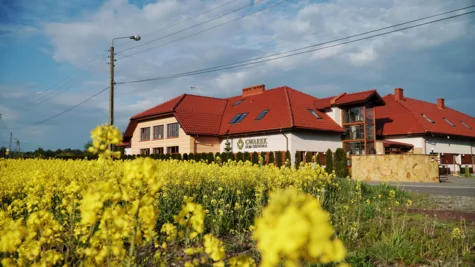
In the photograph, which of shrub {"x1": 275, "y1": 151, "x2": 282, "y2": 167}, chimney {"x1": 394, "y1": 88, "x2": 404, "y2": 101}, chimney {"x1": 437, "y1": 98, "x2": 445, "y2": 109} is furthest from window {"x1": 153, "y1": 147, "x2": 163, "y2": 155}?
chimney {"x1": 437, "y1": 98, "x2": 445, "y2": 109}

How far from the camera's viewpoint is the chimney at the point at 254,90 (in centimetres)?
3081

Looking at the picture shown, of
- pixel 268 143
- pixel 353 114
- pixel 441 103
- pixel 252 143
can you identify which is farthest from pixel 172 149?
pixel 441 103

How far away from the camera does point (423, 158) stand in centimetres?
1967

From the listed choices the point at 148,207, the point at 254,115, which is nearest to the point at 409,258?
the point at 148,207

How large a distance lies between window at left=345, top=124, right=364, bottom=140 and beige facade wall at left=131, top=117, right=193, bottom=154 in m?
11.7

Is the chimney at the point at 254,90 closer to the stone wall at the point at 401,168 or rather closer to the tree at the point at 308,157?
the tree at the point at 308,157

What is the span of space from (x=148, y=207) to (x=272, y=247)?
1.15m

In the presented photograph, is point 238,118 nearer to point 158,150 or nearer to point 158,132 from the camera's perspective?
point 158,132

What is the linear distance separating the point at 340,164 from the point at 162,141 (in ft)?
49.7

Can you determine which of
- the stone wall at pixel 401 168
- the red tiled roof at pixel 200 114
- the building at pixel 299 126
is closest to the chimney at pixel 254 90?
the building at pixel 299 126

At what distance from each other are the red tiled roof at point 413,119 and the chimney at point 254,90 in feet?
33.4

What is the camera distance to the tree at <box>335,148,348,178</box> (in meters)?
21.4

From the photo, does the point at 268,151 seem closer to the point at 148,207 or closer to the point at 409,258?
the point at 409,258

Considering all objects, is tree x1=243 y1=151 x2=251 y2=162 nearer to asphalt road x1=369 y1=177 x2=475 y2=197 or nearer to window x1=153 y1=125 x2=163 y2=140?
asphalt road x1=369 y1=177 x2=475 y2=197
